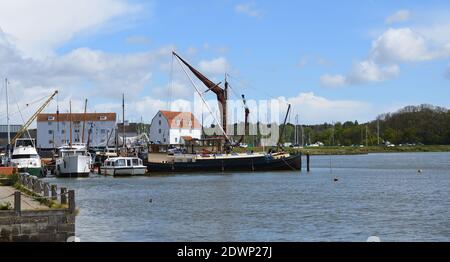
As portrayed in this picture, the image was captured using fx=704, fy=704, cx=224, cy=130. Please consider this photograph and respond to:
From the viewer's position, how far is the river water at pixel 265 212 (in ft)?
113

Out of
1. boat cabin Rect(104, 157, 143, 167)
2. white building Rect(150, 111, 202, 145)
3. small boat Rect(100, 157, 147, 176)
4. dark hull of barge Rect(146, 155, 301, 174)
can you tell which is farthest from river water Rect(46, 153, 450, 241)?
white building Rect(150, 111, 202, 145)

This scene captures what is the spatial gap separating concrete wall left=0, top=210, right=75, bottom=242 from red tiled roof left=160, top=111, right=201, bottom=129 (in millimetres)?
154529

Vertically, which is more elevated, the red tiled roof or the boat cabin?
the red tiled roof

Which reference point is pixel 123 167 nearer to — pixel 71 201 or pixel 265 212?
pixel 265 212

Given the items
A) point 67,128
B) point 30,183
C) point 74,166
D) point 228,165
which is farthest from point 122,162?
point 67,128

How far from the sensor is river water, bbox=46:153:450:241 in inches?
1359

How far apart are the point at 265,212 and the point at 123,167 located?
1996 inches

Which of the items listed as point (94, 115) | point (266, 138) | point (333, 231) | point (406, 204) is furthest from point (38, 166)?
point (94, 115)

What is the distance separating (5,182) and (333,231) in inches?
970

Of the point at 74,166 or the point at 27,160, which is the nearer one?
the point at 27,160

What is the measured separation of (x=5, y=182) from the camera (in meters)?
48.6

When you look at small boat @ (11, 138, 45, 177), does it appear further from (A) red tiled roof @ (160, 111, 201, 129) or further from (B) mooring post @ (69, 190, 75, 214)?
(A) red tiled roof @ (160, 111, 201, 129)

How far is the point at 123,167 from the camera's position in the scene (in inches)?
3654
